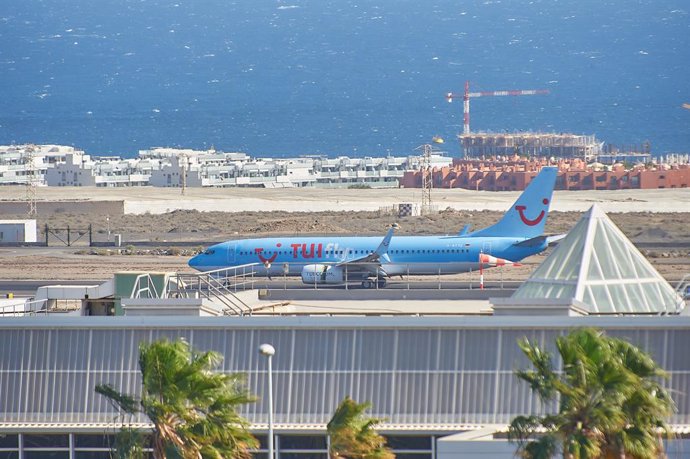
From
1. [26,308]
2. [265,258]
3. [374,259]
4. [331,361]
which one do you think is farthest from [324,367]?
[265,258]

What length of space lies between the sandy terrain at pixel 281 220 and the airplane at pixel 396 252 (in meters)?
5.53

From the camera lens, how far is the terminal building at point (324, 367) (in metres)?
33.7

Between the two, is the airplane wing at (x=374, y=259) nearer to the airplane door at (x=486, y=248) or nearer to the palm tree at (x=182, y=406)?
the airplane door at (x=486, y=248)

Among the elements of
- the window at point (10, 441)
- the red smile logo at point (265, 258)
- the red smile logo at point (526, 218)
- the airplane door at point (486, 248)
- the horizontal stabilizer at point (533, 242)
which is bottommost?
the window at point (10, 441)

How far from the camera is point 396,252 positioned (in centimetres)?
8238

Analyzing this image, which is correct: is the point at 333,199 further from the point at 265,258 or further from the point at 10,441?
the point at 10,441

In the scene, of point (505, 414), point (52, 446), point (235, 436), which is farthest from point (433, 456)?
point (52, 446)

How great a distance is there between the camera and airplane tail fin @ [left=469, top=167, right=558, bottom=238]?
83.5 meters

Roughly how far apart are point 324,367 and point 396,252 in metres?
47.9

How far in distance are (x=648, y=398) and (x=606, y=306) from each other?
13084 millimetres

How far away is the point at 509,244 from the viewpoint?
80188mm

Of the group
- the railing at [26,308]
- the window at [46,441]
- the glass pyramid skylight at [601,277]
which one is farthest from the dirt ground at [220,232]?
the window at [46,441]

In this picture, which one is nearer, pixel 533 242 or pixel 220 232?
pixel 533 242

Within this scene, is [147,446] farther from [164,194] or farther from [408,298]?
[164,194]
